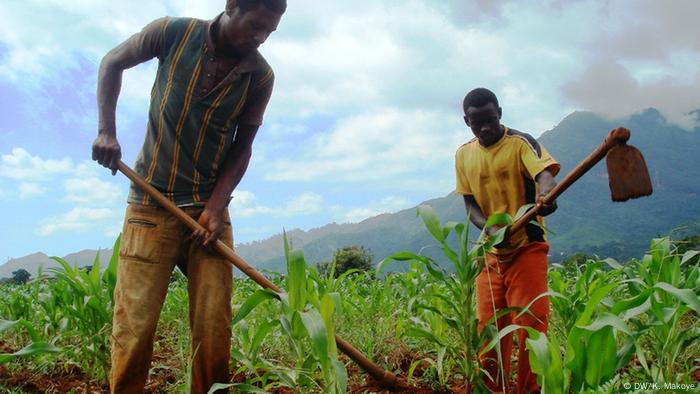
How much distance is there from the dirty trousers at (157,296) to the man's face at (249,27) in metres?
0.75

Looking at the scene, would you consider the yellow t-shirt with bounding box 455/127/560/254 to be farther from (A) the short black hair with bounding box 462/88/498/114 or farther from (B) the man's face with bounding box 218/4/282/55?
(B) the man's face with bounding box 218/4/282/55

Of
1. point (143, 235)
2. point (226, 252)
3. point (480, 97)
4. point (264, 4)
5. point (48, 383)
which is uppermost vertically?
point (264, 4)

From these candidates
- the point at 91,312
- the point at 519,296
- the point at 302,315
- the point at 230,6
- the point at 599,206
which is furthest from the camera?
the point at 599,206

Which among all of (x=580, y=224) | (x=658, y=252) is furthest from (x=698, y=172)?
(x=658, y=252)

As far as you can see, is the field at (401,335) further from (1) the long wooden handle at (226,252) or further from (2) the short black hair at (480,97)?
(2) the short black hair at (480,97)

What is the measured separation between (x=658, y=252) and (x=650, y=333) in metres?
0.61

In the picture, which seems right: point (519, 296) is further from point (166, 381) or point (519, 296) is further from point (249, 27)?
point (166, 381)

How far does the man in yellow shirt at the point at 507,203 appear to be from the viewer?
263 centimetres

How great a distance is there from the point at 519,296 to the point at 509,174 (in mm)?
596

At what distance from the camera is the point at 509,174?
9.16ft

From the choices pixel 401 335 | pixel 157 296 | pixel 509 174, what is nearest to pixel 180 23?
pixel 157 296

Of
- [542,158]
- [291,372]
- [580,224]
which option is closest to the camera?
[291,372]

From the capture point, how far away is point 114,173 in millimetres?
2492

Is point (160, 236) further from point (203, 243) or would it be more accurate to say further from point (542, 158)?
point (542, 158)
